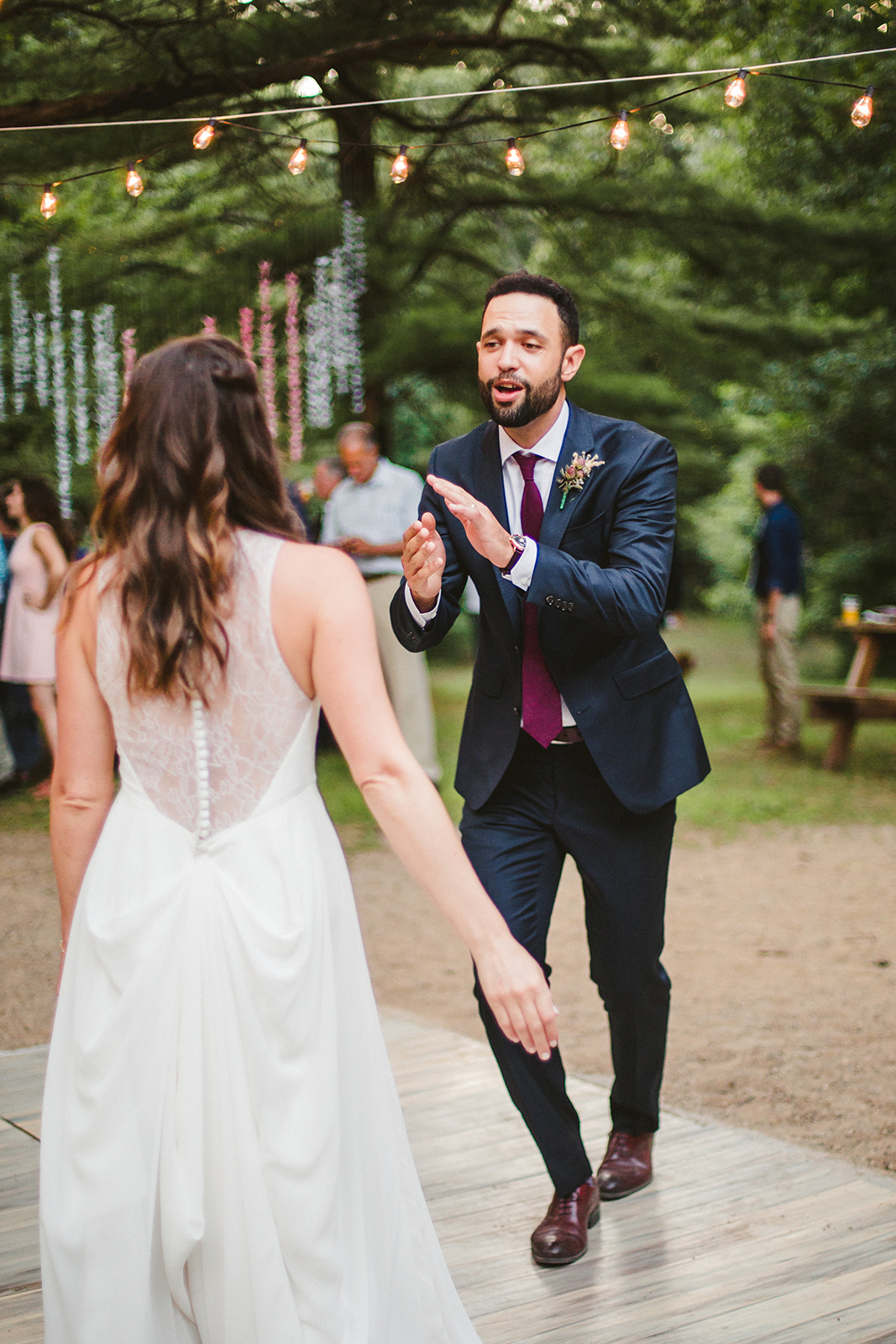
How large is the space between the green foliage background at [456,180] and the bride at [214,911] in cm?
483

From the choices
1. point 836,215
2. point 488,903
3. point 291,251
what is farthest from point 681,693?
point 836,215

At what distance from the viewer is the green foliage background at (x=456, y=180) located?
697 centimetres

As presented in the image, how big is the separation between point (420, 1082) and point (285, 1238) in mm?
2073

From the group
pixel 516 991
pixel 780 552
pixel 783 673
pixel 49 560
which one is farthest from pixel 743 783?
pixel 516 991

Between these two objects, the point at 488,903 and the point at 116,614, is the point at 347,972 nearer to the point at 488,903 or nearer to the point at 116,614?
the point at 488,903

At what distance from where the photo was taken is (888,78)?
9242 mm

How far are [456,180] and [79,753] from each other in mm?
9013

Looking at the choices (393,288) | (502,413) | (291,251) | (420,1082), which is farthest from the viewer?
(393,288)

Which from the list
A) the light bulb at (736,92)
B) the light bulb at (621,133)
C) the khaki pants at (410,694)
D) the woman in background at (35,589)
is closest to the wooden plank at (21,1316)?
the light bulb at (621,133)

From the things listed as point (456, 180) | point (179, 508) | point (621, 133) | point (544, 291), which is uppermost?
point (456, 180)

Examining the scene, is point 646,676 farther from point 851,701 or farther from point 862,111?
point 851,701

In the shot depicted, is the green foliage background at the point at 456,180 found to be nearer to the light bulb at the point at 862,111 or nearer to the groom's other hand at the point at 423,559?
the light bulb at the point at 862,111

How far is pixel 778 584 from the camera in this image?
966 centimetres

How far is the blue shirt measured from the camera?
9.60 meters
